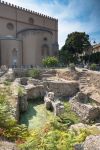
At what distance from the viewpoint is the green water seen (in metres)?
18.6

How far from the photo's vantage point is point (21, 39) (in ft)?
172

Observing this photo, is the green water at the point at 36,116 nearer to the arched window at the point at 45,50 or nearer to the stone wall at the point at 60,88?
the stone wall at the point at 60,88

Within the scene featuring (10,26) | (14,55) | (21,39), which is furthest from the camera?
(10,26)

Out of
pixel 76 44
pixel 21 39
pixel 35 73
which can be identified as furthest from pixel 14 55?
pixel 76 44

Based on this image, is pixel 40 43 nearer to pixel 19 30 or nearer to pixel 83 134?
pixel 19 30

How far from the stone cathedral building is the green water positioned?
978 inches

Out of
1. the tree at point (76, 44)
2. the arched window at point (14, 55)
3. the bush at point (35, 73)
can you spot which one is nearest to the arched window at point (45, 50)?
the tree at point (76, 44)

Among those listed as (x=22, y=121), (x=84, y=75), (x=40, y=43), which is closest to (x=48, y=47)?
(x=40, y=43)

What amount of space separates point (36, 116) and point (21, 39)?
32936 mm

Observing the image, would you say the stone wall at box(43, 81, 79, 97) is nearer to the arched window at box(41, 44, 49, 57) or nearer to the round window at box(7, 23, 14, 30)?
the arched window at box(41, 44, 49, 57)

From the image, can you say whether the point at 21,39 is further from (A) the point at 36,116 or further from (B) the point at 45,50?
(A) the point at 36,116

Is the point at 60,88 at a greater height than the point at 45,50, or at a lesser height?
lesser

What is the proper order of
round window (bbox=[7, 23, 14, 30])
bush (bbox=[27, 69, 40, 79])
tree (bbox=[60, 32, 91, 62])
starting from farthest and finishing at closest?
tree (bbox=[60, 32, 91, 62])
round window (bbox=[7, 23, 14, 30])
bush (bbox=[27, 69, 40, 79])

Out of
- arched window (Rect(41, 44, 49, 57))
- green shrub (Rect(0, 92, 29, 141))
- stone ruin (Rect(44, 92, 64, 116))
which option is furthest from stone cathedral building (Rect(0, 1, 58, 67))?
green shrub (Rect(0, 92, 29, 141))
